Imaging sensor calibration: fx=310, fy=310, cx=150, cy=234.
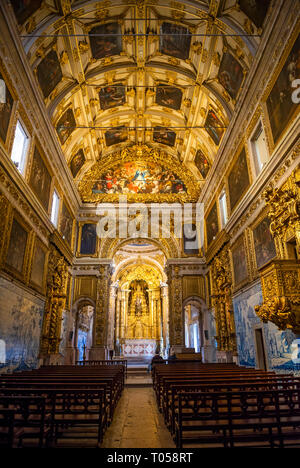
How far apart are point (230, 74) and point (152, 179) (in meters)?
9.92

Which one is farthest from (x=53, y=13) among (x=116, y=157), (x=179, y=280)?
(x=179, y=280)

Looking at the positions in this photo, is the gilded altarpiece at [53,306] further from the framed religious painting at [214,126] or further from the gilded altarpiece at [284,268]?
the framed religious painting at [214,126]

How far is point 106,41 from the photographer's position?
13305 millimetres

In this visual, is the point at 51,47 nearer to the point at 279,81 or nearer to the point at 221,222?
the point at 279,81

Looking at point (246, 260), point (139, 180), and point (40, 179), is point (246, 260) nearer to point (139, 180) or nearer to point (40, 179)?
point (40, 179)

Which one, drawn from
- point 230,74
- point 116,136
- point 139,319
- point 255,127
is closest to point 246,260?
point 255,127

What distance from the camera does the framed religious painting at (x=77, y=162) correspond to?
18438 millimetres

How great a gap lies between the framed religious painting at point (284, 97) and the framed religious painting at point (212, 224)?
7.89m

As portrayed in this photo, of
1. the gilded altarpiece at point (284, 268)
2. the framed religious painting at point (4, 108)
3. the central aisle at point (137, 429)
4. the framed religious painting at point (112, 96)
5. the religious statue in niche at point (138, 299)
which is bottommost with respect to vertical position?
the central aisle at point (137, 429)

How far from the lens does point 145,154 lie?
71.5 feet

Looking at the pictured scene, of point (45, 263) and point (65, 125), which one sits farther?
point (65, 125)

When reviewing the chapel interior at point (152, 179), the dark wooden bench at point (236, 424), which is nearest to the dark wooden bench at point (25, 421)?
the chapel interior at point (152, 179)

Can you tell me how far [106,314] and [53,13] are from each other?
50.6 ft

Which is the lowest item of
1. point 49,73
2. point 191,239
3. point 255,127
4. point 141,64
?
point 191,239
